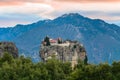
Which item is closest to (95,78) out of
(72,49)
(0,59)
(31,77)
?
(31,77)

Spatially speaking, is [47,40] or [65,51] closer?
[65,51]

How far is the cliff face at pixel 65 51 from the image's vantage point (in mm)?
172100

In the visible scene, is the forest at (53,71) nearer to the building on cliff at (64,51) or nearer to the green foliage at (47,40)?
the building on cliff at (64,51)

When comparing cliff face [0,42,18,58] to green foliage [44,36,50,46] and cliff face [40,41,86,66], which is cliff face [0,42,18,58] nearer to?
cliff face [40,41,86,66]

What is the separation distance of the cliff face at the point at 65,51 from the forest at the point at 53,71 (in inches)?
1020

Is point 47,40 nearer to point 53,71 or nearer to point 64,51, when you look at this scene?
point 64,51

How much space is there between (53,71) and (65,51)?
42396 mm

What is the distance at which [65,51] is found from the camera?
173750 mm

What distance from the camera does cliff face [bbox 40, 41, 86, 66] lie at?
172m

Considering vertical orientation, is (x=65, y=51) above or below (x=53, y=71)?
above

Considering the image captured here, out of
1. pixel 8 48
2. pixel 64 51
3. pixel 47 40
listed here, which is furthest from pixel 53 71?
pixel 47 40

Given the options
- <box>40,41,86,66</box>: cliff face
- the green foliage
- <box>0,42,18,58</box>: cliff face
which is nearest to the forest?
A: <box>0,42,18,58</box>: cliff face

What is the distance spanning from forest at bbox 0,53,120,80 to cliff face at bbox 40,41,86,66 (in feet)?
85.0

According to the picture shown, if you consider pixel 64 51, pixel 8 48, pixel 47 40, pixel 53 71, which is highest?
pixel 47 40
